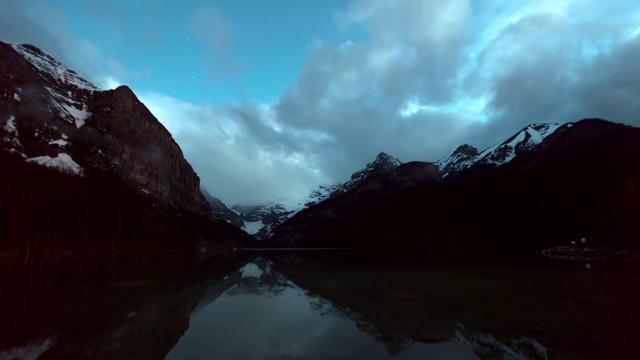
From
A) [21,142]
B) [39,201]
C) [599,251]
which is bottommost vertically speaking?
[599,251]

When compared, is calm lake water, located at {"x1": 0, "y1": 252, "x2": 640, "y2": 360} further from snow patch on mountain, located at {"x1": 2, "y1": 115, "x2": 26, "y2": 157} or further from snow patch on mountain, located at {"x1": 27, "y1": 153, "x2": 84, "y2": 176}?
snow patch on mountain, located at {"x1": 2, "y1": 115, "x2": 26, "y2": 157}

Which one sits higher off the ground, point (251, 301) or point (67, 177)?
point (67, 177)

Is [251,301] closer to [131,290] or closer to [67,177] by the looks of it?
[131,290]

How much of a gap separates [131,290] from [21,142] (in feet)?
648

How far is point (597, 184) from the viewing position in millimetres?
181250

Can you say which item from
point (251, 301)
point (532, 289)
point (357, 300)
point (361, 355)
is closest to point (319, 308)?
point (357, 300)

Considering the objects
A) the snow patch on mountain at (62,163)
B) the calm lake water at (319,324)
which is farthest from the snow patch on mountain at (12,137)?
the calm lake water at (319,324)

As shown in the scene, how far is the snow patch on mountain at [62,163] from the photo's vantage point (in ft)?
573

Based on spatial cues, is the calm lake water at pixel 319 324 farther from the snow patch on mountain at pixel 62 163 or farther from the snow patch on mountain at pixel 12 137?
the snow patch on mountain at pixel 12 137

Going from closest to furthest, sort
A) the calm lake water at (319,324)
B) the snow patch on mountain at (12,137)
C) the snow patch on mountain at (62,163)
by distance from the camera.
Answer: the calm lake water at (319,324) → the snow patch on mountain at (12,137) → the snow patch on mountain at (62,163)

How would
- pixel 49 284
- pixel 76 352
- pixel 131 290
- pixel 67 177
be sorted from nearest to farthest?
pixel 76 352 < pixel 131 290 < pixel 49 284 < pixel 67 177

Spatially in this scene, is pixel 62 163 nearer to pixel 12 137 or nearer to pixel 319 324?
pixel 12 137

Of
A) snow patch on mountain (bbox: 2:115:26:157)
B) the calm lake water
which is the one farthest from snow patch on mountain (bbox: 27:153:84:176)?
the calm lake water

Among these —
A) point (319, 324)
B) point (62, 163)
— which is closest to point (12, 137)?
point (62, 163)
